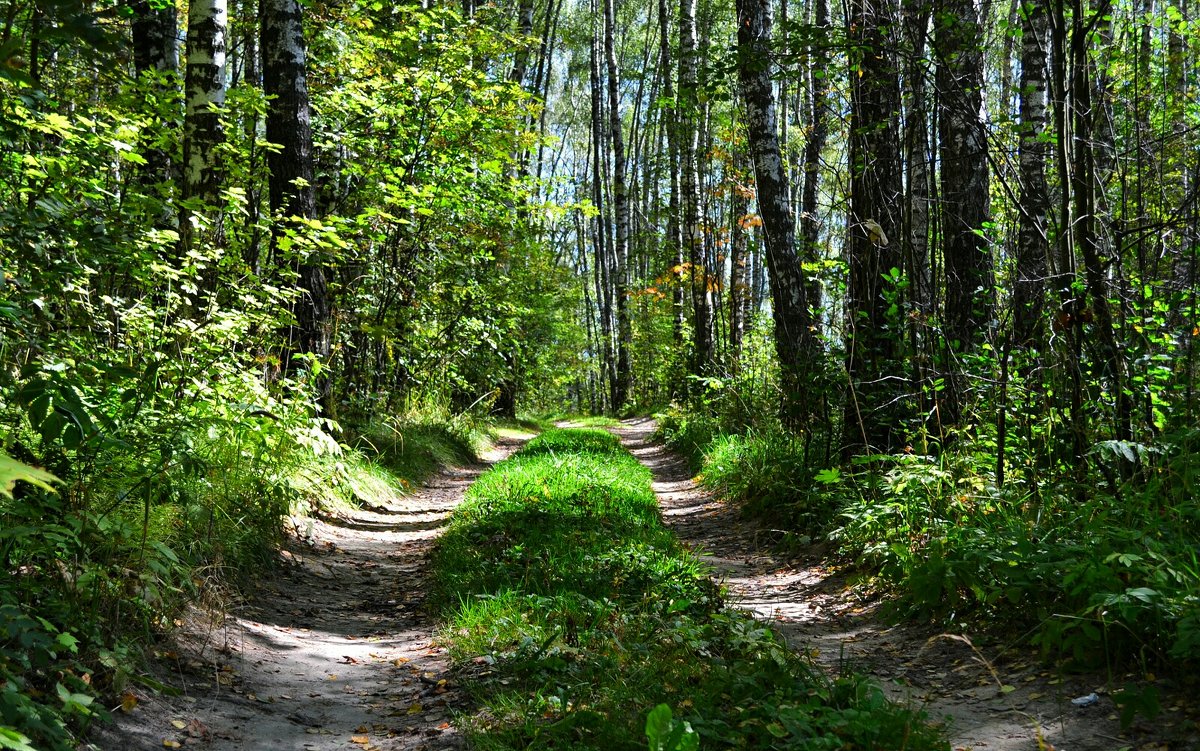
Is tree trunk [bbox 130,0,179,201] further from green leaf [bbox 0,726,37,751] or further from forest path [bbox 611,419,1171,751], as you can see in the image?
green leaf [bbox 0,726,37,751]

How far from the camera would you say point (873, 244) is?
6305 millimetres

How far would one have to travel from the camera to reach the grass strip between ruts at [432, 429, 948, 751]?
2.70m

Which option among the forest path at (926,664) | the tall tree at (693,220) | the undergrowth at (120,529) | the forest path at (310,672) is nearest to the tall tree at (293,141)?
the undergrowth at (120,529)

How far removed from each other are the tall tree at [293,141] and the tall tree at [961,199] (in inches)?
235

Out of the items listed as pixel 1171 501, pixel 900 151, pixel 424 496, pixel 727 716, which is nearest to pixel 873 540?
pixel 1171 501

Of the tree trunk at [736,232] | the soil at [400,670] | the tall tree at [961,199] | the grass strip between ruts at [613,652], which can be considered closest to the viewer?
the grass strip between ruts at [613,652]

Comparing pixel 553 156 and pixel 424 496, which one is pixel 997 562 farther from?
pixel 553 156

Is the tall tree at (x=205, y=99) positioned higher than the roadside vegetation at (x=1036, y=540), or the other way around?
the tall tree at (x=205, y=99)

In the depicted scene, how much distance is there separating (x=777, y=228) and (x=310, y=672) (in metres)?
6.93

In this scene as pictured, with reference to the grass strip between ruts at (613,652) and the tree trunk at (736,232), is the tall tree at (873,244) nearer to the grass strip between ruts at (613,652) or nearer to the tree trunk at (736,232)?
the grass strip between ruts at (613,652)

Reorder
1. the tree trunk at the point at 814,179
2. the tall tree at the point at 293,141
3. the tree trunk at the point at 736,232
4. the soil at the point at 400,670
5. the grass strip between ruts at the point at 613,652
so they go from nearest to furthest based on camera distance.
A: 1. the grass strip between ruts at the point at 613,652
2. the soil at the point at 400,670
3. the tall tree at the point at 293,141
4. the tree trunk at the point at 814,179
5. the tree trunk at the point at 736,232

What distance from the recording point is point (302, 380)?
22.7 ft

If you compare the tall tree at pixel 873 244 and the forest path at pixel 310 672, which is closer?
the forest path at pixel 310 672

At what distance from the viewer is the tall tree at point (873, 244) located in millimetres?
6188
